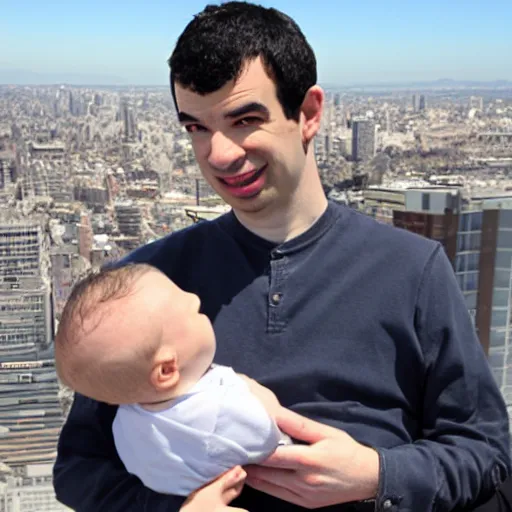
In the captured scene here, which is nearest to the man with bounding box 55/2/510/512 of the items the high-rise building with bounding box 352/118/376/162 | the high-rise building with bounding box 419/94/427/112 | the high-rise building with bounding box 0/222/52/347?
the high-rise building with bounding box 0/222/52/347

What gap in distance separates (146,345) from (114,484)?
140 millimetres

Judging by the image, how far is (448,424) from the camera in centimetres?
54

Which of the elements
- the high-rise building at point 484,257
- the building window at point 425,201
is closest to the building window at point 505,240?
the high-rise building at point 484,257

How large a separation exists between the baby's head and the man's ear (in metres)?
0.17

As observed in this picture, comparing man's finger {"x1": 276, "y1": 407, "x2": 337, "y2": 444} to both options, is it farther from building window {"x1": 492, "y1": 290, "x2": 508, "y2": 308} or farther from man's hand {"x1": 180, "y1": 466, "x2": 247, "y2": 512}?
building window {"x1": 492, "y1": 290, "x2": 508, "y2": 308}

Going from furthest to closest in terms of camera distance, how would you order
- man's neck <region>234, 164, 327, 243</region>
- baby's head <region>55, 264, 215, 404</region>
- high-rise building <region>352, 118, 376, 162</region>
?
high-rise building <region>352, 118, 376, 162</region>, man's neck <region>234, 164, 327, 243</region>, baby's head <region>55, 264, 215, 404</region>

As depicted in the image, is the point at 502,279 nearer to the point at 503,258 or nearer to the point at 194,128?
the point at 503,258

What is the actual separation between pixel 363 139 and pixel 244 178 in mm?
17284

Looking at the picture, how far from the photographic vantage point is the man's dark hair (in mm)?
523

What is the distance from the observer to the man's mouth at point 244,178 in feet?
1.79

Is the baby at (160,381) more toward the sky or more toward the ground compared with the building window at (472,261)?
more toward the sky

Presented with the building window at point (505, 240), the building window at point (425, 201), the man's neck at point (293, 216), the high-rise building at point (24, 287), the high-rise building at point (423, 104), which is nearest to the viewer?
the man's neck at point (293, 216)

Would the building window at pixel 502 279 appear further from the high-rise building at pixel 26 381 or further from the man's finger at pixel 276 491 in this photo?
the man's finger at pixel 276 491

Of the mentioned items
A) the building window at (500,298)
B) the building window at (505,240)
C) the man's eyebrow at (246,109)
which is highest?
the man's eyebrow at (246,109)
